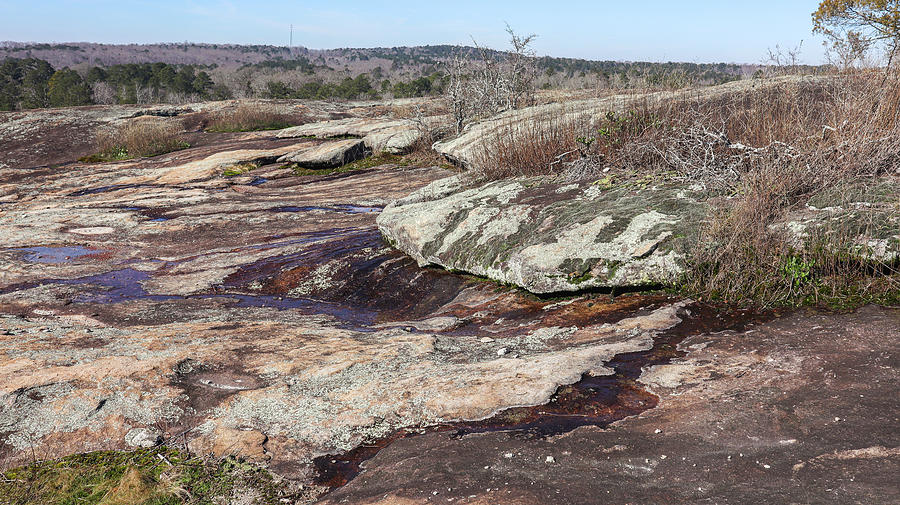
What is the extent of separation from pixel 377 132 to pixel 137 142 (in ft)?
29.5

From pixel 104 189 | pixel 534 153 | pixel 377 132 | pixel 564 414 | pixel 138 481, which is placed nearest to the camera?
pixel 138 481

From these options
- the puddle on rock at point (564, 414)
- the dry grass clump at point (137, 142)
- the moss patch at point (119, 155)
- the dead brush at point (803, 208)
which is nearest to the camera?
the puddle on rock at point (564, 414)

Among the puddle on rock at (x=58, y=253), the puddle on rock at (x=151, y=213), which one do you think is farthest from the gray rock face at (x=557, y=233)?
the puddle on rock at (x=151, y=213)

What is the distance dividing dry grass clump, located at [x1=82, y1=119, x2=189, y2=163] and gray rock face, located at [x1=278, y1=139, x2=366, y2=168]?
6424 millimetres

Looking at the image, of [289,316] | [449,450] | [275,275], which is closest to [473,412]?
[449,450]

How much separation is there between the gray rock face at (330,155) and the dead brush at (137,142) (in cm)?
643

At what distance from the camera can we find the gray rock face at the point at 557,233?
5.00 m

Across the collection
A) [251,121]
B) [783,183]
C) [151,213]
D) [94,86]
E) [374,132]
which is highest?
[94,86]

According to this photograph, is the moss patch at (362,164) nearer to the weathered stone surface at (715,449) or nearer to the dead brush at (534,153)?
the dead brush at (534,153)

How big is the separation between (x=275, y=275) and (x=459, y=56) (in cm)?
1165

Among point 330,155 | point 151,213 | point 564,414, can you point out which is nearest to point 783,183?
point 564,414

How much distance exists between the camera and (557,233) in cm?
564

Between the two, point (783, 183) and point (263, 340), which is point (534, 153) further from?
point (263, 340)

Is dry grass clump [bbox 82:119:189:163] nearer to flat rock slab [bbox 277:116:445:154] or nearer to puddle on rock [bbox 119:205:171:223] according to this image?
flat rock slab [bbox 277:116:445:154]
